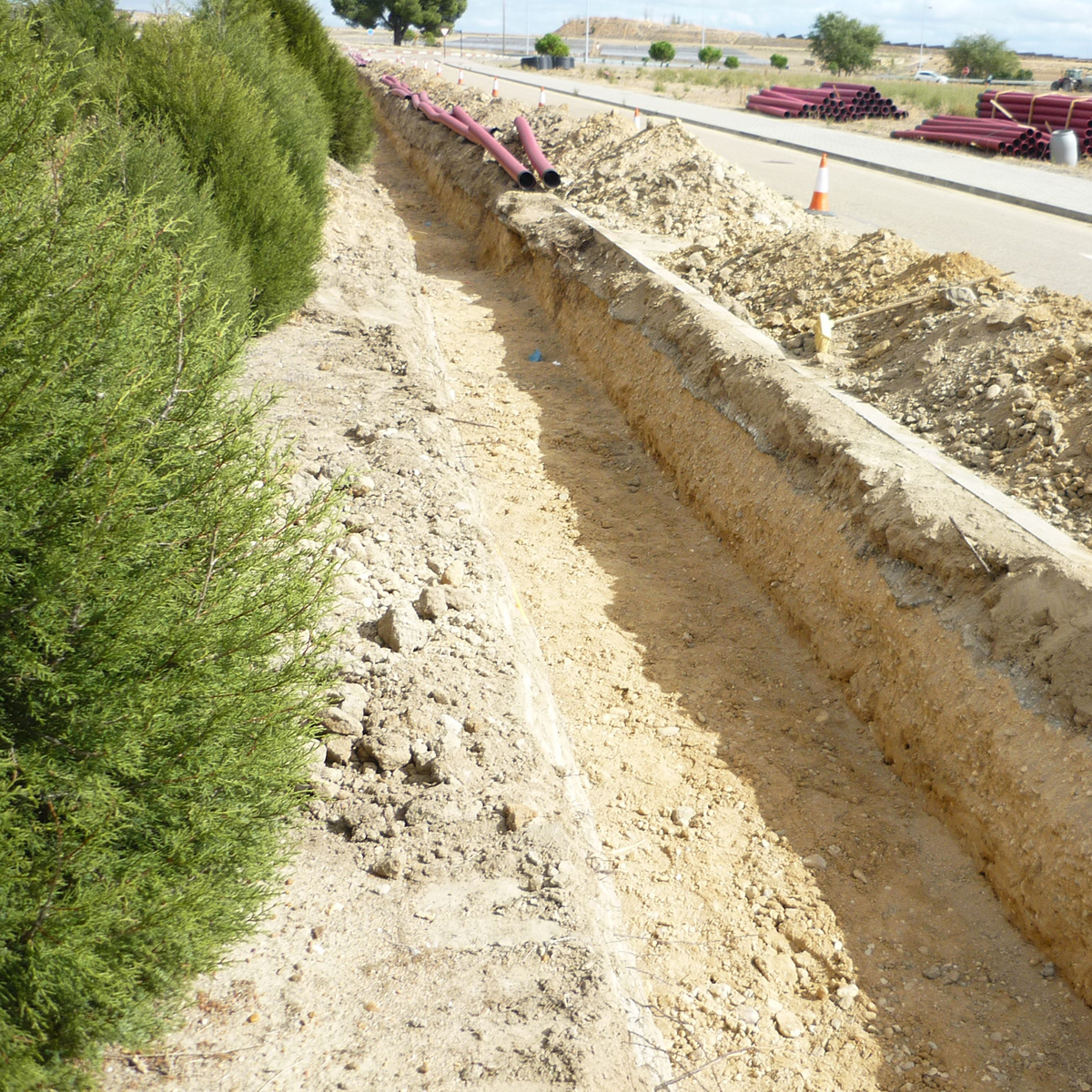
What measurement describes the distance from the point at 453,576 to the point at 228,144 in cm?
462

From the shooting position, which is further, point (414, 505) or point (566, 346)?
point (566, 346)

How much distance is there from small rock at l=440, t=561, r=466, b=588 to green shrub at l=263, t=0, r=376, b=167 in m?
12.1

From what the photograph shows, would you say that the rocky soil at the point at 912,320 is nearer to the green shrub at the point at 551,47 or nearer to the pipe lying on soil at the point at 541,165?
the pipe lying on soil at the point at 541,165

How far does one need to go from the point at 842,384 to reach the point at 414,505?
123 inches

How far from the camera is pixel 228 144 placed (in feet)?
24.5

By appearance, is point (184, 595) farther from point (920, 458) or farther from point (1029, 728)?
point (920, 458)

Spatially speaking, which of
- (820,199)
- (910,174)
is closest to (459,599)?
(820,199)

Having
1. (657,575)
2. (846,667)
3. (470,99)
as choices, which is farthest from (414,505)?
(470,99)

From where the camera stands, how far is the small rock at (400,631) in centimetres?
443

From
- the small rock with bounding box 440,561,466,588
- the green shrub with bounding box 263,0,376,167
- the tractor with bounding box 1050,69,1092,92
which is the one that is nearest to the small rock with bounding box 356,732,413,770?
the small rock with bounding box 440,561,466,588

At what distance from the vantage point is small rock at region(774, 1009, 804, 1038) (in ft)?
11.4

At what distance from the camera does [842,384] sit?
21.5 feet

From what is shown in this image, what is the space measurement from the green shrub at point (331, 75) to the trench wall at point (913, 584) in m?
10.2

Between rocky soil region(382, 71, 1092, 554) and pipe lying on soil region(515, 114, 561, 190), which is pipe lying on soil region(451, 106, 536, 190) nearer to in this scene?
pipe lying on soil region(515, 114, 561, 190)
